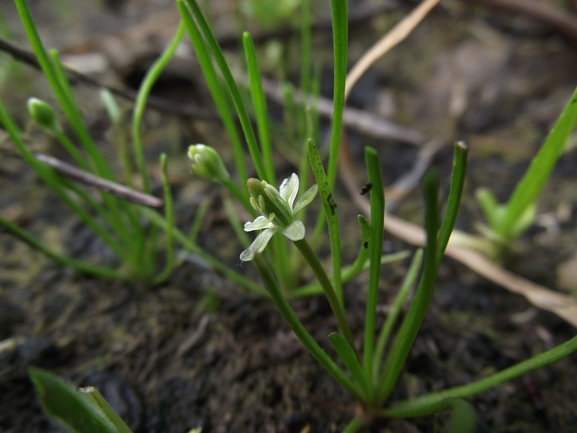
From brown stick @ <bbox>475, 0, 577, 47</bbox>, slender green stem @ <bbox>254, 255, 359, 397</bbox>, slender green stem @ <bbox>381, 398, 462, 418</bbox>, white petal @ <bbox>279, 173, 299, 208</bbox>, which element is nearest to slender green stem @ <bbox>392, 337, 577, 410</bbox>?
slender green stem @ <bbox>381, 398, 462, 418</bbox>

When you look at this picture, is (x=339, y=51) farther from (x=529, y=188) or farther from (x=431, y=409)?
(x=529, y=188)

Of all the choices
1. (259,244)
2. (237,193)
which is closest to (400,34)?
(237,193)

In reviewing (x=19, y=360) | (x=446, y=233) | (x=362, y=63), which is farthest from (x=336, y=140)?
(x=19, y=360)

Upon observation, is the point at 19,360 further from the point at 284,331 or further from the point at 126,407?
the point at 284,331

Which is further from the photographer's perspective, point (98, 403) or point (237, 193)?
point (237, 193)

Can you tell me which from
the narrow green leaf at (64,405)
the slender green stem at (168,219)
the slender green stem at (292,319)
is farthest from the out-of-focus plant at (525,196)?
the narrow green leaf at (64,405)

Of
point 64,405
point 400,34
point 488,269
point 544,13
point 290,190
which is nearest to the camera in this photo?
point 64,405
